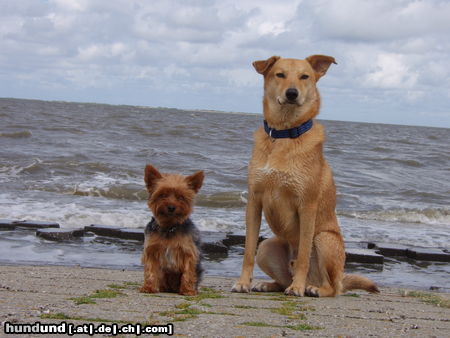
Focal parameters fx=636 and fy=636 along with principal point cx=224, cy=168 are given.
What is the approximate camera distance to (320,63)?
265 inches

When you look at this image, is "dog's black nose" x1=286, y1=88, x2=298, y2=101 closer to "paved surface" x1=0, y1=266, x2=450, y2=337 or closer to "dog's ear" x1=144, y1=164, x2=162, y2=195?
"dog's ear" x1=144, y1=164, x2=162, y2=195

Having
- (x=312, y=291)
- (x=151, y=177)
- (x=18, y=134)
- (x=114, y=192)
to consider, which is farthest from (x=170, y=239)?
(x=18, y=134)

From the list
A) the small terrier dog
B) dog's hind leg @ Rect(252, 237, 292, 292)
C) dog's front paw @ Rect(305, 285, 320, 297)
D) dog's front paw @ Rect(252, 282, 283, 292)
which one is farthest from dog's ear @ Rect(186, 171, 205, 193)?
dog's front paw @ Rect(305, 285, 320, 297)

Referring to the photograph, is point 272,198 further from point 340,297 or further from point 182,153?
point 182,153

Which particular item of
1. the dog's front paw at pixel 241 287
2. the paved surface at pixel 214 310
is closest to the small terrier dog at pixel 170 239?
the paved surface at pixel 214 310

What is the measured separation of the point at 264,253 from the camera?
23.2 feet

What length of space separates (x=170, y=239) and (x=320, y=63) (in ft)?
7.97

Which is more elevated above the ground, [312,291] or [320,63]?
[320,63]

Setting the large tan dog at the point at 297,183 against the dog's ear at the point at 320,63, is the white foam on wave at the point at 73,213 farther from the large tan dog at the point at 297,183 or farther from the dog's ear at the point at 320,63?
the dog's ear at the point at 320,63

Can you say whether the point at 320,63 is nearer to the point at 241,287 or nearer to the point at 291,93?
the point at 291,93

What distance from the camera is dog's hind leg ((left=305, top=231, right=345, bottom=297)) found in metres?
6.74

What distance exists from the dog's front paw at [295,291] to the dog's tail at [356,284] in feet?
1.99

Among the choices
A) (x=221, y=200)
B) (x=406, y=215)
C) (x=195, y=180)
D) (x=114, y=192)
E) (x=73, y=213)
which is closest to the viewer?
(x=195, y=180)

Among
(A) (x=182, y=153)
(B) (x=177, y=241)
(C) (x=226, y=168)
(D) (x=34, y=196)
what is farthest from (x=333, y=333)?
(A) (x=182, y=153)
